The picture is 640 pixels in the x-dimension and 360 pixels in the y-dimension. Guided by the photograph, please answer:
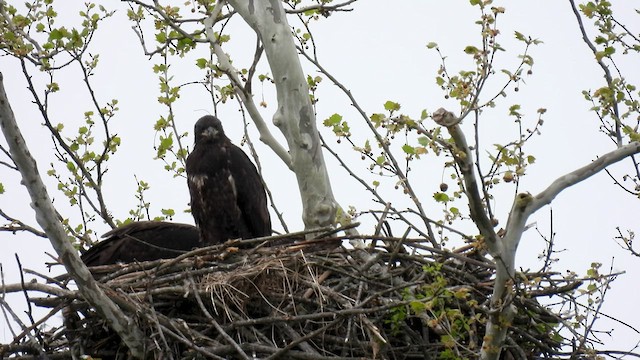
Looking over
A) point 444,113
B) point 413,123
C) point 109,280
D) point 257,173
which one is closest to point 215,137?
point 257,173

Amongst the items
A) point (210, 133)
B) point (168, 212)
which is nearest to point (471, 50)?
point (210, 133)

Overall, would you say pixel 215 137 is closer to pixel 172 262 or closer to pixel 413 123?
pixel 172 262

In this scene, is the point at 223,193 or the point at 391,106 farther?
the point at 223,193

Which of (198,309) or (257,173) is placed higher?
(257,173)

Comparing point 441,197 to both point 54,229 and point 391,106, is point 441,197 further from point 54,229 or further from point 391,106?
point 54,229

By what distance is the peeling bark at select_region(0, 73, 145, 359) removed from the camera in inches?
267

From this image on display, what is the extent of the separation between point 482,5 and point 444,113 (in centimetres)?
231

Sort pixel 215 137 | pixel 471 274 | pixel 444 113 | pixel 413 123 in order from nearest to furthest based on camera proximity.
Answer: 1. pixel 444 113
2. pixel 413 123
3. pixel 471 274
4. pixel 215 137

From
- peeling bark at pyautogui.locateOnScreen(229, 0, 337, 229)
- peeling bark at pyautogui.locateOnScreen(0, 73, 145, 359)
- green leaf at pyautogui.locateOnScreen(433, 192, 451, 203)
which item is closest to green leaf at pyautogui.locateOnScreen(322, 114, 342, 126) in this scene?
peeling bark at pyautogui.locateOnScreen(229, 0, 337, 229)

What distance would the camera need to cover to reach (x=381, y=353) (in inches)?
314

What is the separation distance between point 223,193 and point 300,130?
1984 millimetres

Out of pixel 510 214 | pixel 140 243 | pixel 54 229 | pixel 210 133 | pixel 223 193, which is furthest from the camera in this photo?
pixel 210 133

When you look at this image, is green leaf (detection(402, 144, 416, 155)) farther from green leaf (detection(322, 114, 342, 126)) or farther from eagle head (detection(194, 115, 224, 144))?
eagle head (detection(194, 115, 224, 144))

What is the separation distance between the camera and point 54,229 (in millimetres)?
7094
